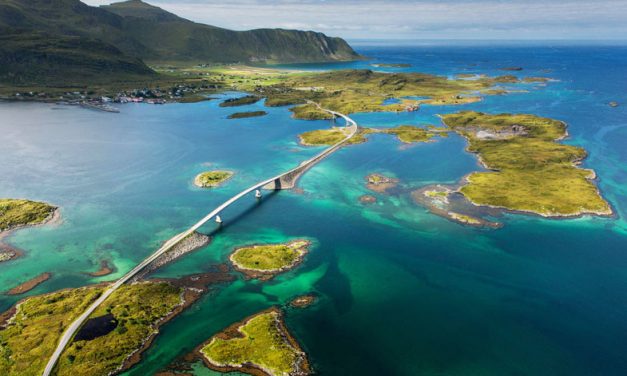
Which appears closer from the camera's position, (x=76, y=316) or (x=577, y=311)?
(x=76, y=316)

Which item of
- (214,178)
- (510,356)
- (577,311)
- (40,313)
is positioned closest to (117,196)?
(214,178)

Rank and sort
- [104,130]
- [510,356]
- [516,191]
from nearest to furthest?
1. [510,356]
2. [516,191]
3. [104,130]

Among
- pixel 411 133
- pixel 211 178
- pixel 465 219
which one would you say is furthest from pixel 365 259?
pixel 411 133

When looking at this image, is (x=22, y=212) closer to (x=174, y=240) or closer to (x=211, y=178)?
(x=174, y=240)

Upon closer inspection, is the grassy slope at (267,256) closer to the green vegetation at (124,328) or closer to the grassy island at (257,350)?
the green vegetation at (124,328)

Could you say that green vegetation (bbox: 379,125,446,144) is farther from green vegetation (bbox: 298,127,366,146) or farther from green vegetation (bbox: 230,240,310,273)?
green vegetation (bbox: 230,240,310,273)

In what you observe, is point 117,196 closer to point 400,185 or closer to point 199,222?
point 199,222
